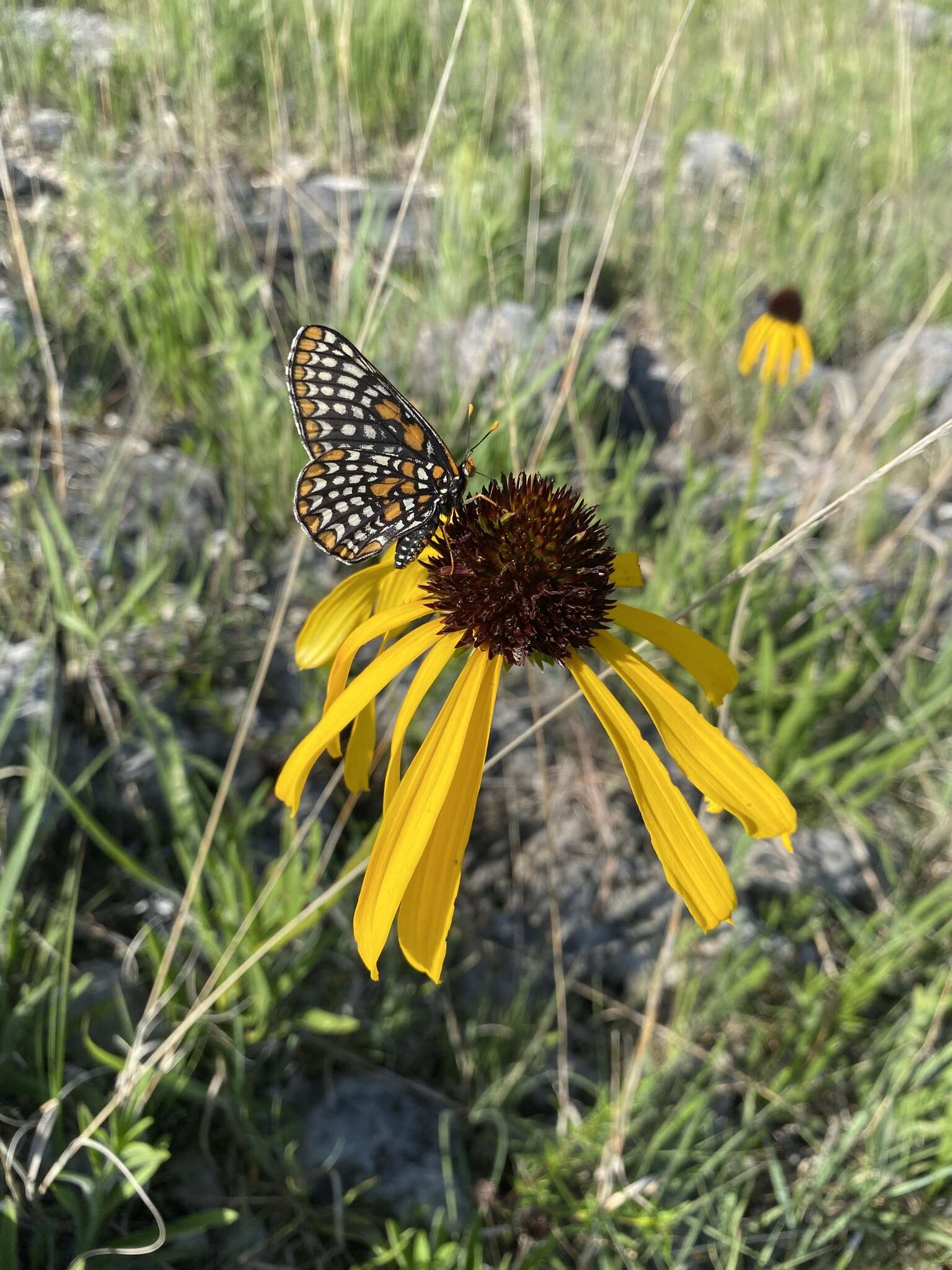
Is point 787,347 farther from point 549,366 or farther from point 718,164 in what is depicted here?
point 718,164

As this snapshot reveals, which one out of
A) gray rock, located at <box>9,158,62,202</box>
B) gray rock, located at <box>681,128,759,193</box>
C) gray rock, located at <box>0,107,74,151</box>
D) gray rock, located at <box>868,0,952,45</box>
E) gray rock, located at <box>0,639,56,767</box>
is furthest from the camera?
gray rock, located at <box>868,0,952,45</box>

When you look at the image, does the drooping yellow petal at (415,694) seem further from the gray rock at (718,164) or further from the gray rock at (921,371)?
the gray rock at (718,164)

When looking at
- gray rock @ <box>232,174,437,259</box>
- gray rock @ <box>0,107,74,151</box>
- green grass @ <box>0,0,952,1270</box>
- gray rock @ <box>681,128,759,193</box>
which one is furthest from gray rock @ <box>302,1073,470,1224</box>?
gray rock @ <box>681,128,759,193</box>

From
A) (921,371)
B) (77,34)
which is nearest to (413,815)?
(921,371)

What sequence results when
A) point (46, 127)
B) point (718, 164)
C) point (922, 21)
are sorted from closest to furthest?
point (46, 127) → point (718, 164) → point (922, 21)

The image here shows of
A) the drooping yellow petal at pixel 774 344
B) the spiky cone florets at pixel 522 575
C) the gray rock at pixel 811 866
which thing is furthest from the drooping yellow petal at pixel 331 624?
the drooping yellow petal at pixel 774 344

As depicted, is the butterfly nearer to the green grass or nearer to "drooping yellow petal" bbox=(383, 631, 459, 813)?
"drooping yellow petal" bbox=(383, 631, 459, 813)
